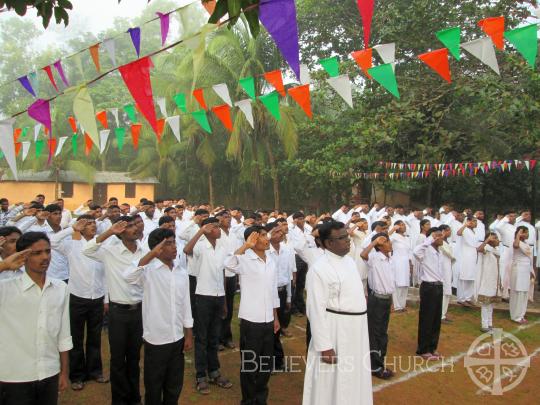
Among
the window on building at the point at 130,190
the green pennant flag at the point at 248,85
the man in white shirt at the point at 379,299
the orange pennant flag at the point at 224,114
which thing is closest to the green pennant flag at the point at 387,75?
the man in white shirt at the point at 379,299

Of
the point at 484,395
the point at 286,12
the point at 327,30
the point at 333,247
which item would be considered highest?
the point at 327,30

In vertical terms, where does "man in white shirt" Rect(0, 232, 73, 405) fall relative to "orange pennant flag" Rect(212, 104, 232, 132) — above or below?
below

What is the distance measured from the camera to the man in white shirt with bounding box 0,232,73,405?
2.73 meters

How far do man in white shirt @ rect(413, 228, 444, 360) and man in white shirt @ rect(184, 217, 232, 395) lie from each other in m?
2.70

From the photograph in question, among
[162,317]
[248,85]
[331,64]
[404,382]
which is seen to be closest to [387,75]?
[331,64]

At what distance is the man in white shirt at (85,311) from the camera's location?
15.1 ft

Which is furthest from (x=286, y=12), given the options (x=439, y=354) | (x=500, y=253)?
(x=500, y=253)

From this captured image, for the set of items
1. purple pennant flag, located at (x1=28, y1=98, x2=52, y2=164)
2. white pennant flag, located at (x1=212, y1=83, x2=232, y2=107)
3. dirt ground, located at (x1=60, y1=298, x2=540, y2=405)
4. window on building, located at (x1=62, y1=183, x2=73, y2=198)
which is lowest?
dirt ground, located at (x1=60, y1=298, x2=540, y2=405)

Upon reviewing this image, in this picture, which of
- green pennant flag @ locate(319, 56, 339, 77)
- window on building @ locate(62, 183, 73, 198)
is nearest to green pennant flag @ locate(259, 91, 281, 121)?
green pennant flag @ locate(319, 56, 339, 77)

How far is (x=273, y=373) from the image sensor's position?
16.9ft

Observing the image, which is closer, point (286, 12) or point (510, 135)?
point (286, 12)

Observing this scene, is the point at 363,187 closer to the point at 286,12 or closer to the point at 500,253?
the point at 500,253

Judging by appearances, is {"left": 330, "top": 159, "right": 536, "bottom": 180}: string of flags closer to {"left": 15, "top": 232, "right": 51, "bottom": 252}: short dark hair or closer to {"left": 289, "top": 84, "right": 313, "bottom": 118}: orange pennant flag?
{"left": 289, "top": 84, "right": 313, "bottom": 118}: orange pennant flag

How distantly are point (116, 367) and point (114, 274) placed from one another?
2.71 feet
